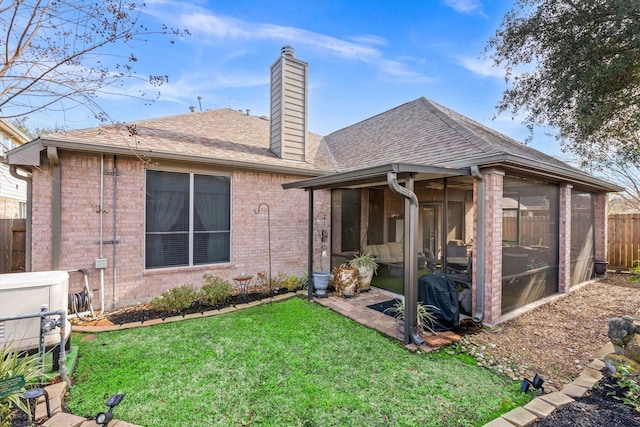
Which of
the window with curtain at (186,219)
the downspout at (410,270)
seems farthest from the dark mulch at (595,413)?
the window with curtain at (186,219)

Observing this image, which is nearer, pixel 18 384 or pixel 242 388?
pixel 18 384

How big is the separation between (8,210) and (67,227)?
916 centimetres

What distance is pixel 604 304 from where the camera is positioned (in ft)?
20.1

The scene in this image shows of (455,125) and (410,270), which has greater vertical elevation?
(455,125)

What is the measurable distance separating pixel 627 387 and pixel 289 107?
26.4 ft

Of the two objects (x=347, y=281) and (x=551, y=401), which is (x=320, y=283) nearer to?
(x=347, y=281)

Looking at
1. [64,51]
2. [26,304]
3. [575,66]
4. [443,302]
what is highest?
[575,66]

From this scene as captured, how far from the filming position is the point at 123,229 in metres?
5.49

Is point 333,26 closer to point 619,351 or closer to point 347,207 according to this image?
point 347,207

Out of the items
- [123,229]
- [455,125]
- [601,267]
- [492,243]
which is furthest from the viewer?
[601,267]

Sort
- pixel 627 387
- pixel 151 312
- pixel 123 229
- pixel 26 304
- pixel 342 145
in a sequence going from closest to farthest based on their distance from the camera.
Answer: pixel 627 387
pixel 26 304
pixel 151 312
pixel 123 229
pixel 342 145

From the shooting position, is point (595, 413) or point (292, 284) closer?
point (595, 413)

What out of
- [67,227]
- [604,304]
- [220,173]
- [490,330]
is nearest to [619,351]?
[490,330]

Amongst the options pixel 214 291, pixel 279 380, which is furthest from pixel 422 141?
pixel 279 380
